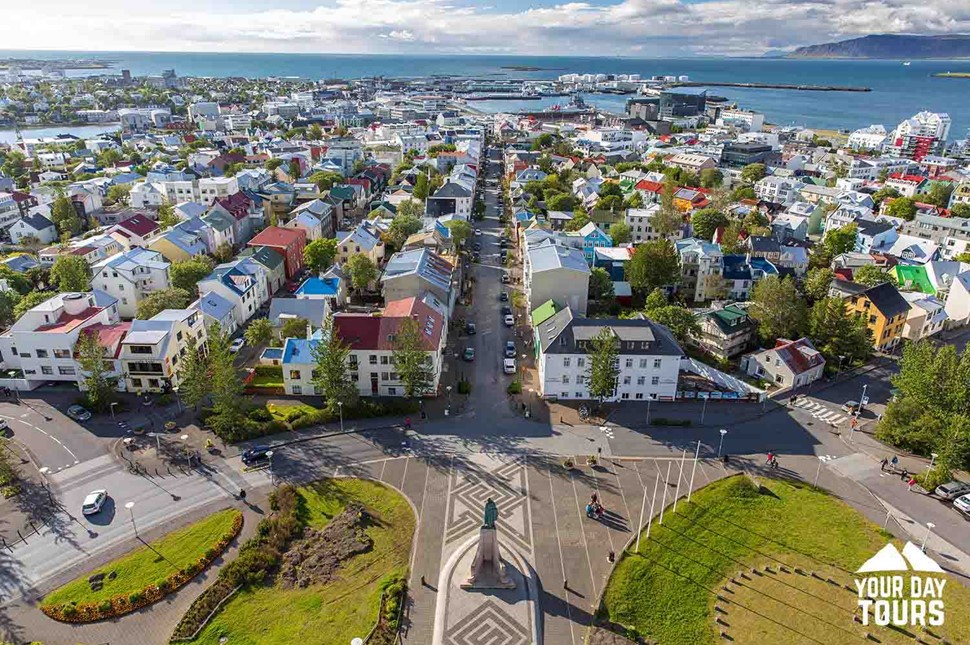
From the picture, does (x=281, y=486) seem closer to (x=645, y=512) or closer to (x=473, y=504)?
(x=473, y=504)

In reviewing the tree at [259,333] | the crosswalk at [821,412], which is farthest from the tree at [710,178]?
the tree at [259,333]

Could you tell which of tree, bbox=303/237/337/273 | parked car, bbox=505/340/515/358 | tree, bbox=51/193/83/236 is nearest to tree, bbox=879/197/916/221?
parked car, bbox=505/340/515/358

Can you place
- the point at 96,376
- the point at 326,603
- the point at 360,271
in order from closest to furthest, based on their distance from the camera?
→ 1. the point at 326,603
2. the point at 96,376
3. the point at 360,271

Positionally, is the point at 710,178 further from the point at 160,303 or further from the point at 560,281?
the point at 160,303

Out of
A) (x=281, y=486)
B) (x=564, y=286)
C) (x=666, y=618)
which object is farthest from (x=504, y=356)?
(x=666, y=618)

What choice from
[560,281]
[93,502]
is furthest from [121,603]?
[560,281]

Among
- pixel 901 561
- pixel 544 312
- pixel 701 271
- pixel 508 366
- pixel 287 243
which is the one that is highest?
pixel 287 243
